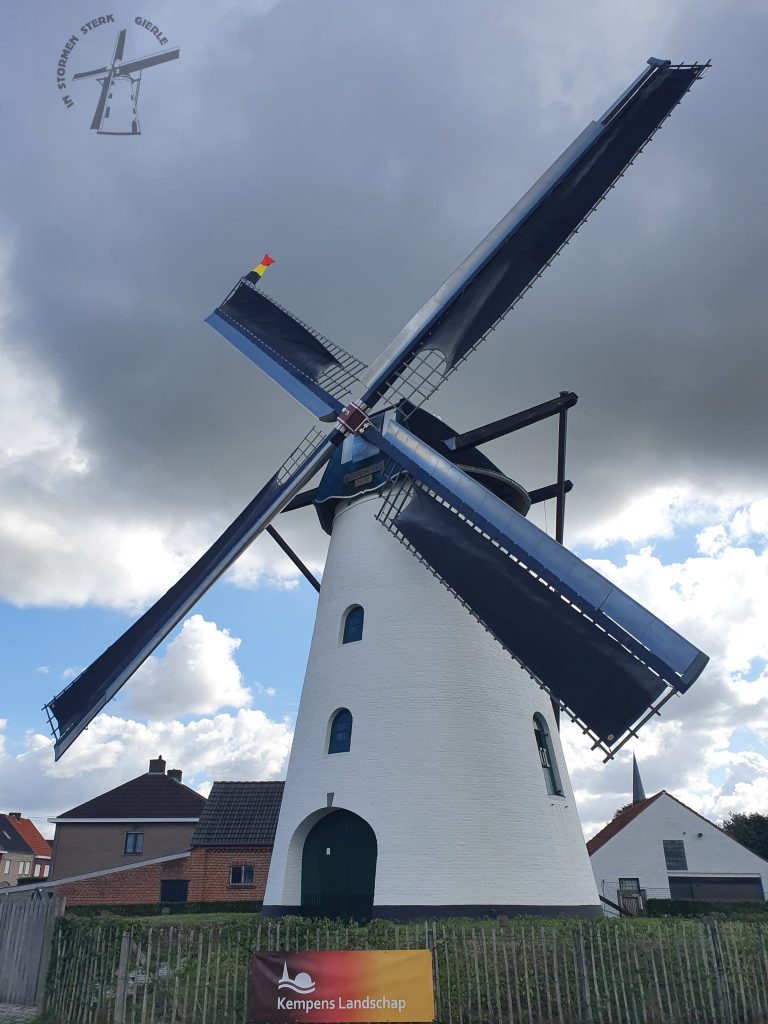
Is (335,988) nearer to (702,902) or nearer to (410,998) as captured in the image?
(410,998)

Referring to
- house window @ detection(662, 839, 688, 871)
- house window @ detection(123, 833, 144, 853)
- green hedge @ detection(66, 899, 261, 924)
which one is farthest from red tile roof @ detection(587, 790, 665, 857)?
house window @ detection(123, 833, 144, 853)

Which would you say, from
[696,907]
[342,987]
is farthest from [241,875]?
[342,987]

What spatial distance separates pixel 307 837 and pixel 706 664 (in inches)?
334

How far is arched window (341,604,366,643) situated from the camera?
1648 cm

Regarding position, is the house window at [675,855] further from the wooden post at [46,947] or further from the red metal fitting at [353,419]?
the wooden post at [46,947]

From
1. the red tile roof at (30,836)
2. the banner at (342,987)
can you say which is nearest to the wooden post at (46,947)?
the banner at (342,987)

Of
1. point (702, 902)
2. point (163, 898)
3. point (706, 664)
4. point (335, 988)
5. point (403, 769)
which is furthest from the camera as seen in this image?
point (702, 902)

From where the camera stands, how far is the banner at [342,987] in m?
8.51

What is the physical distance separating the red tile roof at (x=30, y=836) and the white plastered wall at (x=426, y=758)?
2890 inches

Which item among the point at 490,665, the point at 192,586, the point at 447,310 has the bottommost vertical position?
the point at 490,665

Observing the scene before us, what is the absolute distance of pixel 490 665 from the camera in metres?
15.5

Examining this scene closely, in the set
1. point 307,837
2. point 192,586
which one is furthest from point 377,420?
point 307,837

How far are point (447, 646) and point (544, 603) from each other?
113 inches

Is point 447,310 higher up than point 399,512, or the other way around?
point 447,310
